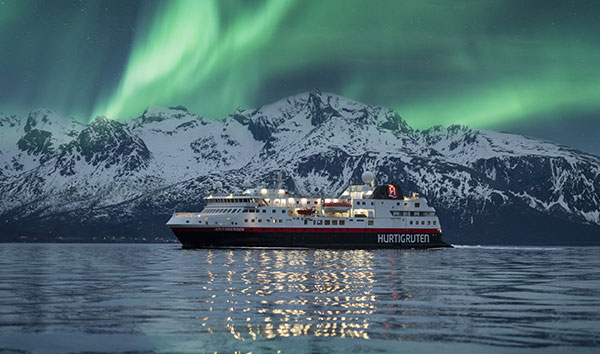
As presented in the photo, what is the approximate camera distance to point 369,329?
3166 centimetres

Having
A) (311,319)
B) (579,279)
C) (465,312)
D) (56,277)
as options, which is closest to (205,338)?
(311,319)

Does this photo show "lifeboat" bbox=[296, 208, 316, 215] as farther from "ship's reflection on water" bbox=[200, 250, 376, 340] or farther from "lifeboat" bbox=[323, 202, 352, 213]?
"ship's reflection on water" bbox=[200, 250, 376, 340]

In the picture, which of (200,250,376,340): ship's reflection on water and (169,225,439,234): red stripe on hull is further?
(169,225,439,234): red stripe on hull

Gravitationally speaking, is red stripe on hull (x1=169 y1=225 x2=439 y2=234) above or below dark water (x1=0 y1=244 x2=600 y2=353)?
above

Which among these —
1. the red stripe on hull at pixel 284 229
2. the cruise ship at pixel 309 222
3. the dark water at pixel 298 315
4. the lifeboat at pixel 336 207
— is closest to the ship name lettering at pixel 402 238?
the cruise ship at pixel 309 222

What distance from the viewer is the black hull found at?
135 meters

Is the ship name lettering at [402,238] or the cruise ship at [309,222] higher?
the cruise ship at [309,222]

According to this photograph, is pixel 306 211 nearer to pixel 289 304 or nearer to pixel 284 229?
pixel 284 229

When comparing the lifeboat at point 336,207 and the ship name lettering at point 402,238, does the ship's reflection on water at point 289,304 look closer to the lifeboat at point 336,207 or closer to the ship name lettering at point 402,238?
the lifeboat at point 336,207

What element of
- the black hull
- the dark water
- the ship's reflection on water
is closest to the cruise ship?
the black hull

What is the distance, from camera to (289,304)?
39844 millimetres

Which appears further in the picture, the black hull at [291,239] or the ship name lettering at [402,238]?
the ship name lettering at [402,238]

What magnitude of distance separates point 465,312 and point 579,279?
89.7ft

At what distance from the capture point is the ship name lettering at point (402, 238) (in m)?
144
